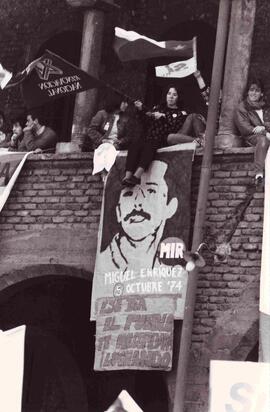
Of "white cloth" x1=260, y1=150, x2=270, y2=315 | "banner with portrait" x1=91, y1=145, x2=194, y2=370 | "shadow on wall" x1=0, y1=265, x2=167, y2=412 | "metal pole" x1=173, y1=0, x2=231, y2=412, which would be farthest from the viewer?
"shadow on wall" x1=0, y1=265, x2=167, y2=412

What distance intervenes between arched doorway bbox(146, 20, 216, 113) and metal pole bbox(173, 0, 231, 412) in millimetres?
4068

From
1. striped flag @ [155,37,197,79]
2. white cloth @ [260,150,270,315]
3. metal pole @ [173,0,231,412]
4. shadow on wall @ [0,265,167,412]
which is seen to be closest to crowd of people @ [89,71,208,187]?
striped flag @ [155,37,197,79]

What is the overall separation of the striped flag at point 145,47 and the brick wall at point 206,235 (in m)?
1.27

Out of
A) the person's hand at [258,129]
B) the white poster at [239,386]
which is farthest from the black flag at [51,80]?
the white poster at [239,386]

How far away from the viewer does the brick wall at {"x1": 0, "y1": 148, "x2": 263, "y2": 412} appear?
1501 centimetres

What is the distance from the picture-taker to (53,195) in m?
16.7

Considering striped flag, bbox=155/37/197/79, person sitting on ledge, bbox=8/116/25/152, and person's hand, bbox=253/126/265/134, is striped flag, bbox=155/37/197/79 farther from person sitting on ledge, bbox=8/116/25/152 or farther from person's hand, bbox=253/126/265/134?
person sitting on ledge, bbox=8/116/25/152

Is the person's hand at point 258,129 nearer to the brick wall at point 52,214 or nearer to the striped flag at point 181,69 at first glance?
the striped flag at point 181,69

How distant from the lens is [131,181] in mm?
15688

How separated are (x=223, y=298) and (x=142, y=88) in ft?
18.8

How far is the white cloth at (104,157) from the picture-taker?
16.1m

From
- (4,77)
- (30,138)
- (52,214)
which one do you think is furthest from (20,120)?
(52,214)

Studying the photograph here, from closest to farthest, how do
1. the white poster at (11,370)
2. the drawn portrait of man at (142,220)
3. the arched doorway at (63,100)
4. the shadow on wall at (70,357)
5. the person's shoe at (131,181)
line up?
the white poster at (11,370) → the drawn portrait of man at (142,220) → the person's shoe at (131,181) → the shadow on wall at (70,357) → the arched doorway at (63,100)

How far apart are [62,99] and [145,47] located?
4.87 metres
